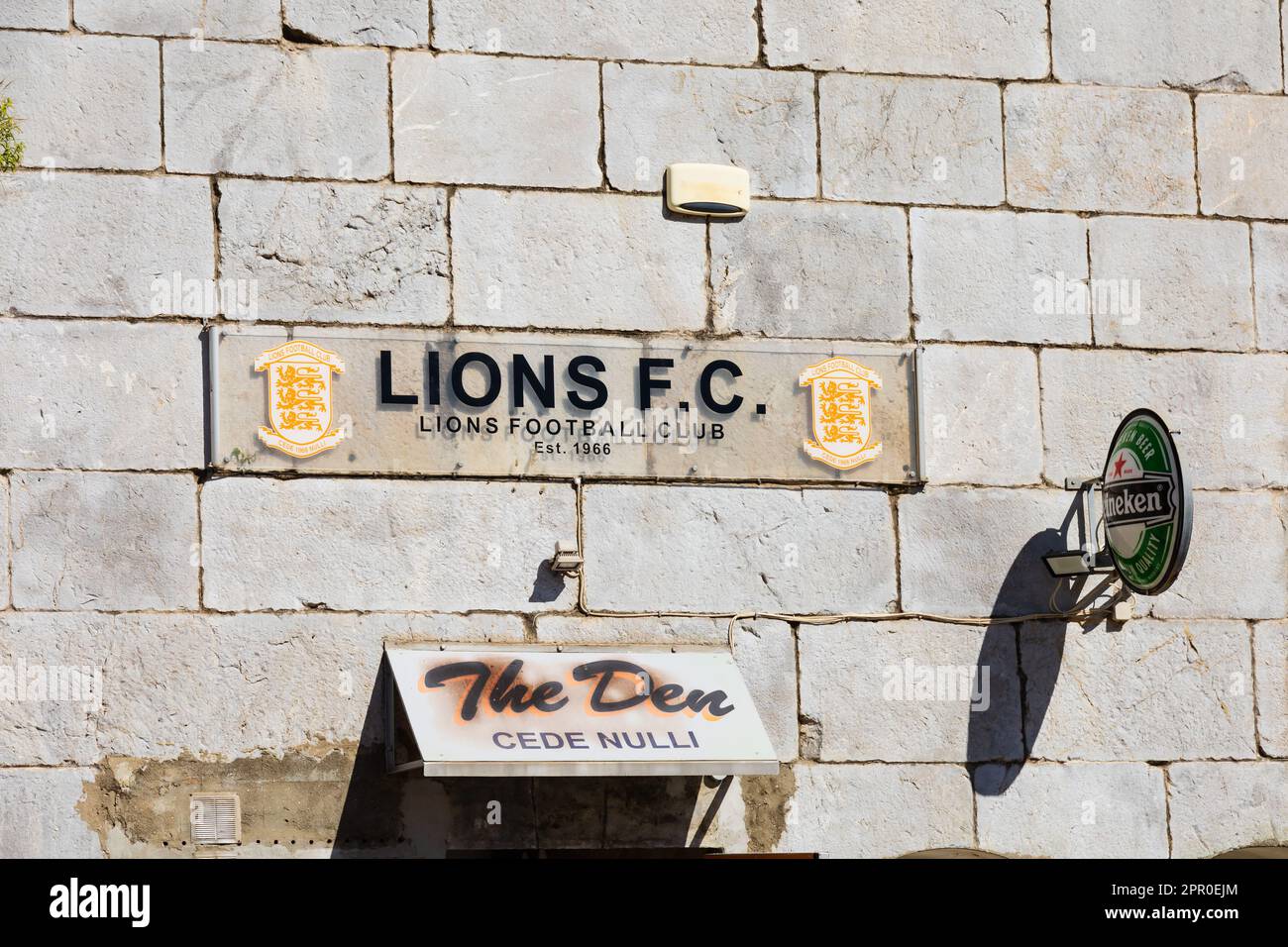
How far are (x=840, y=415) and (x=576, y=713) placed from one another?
76.1 inches

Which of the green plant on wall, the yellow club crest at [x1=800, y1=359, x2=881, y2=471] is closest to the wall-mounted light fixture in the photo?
the yellow club crest at [x1=800, y1=359, x2=881, y2=471]

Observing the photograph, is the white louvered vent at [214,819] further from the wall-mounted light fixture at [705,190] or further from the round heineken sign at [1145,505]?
the round heineken sign at [1145,505]

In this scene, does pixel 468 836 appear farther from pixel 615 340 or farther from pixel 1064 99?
pixel 1064 99

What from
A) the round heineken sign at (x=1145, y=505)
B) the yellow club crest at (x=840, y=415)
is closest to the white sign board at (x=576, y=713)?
the yellow club crest at (x=840, y=415)

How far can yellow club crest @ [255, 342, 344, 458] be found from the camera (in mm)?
7758

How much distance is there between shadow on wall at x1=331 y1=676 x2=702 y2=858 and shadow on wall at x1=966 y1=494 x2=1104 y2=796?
1.40m

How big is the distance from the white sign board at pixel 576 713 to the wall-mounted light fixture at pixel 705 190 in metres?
2.09

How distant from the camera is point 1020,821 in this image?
322 inches

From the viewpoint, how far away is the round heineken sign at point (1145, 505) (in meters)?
7.54

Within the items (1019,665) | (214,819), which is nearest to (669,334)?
(1019,665)

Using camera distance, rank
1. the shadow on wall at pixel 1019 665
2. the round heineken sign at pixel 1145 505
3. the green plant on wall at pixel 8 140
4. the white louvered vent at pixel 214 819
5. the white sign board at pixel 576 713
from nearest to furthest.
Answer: the white sign board at pixel 576 713 → the white louvered vent at pixel 214 819 → the round heineken sign at pixel 1145 505 → the green plant on wall at pixel 8 140 → the shadow on wall at pixel 1019 665

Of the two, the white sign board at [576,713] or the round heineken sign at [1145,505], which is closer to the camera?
the white sign board at [576,713]

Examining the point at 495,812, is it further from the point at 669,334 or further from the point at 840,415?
the point at 840,415

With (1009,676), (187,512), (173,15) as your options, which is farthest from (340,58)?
(1009,676)
